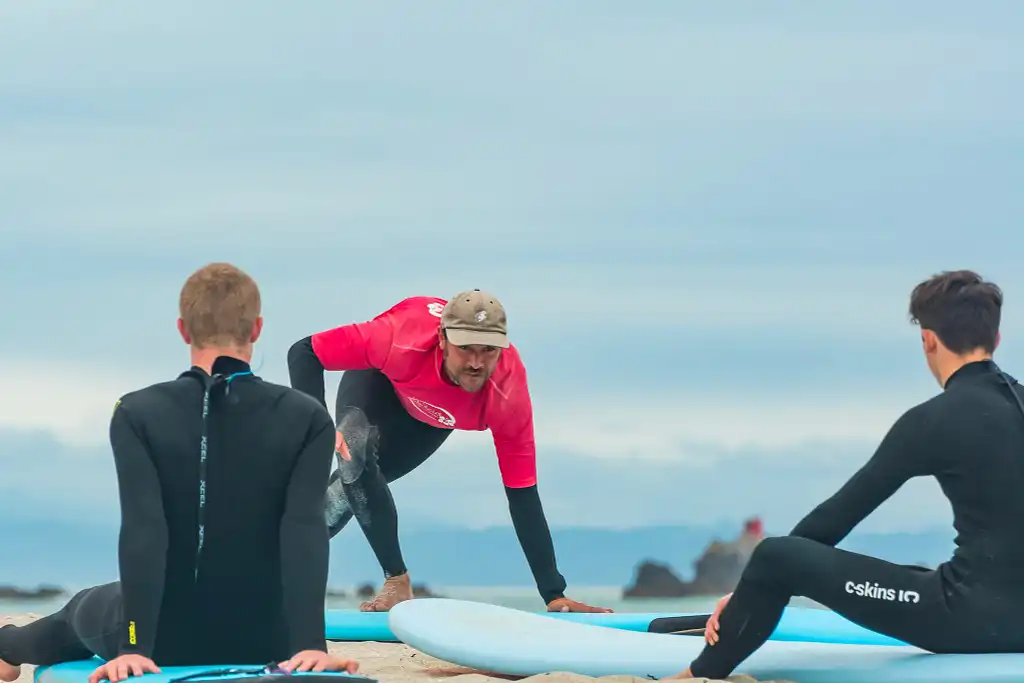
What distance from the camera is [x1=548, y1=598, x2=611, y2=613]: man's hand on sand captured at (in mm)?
5988

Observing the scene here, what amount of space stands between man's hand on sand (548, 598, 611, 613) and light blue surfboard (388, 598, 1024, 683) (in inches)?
33.0

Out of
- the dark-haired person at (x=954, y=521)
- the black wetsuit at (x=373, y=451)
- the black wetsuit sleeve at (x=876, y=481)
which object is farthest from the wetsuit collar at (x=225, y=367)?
the black wetsuit at (x=373, y=451)

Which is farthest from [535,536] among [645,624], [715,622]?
[715,622]

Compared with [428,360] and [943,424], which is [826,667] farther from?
[428,360]

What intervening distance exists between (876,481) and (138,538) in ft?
6.48

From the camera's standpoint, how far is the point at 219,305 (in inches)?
130

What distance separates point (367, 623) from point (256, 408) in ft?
10.6

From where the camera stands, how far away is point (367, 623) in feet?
20.9

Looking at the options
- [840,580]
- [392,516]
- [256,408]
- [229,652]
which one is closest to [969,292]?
[840,580]

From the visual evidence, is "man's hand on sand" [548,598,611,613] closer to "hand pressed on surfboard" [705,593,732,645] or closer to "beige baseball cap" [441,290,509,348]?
"beige baseball cap" [441,290,509,348]

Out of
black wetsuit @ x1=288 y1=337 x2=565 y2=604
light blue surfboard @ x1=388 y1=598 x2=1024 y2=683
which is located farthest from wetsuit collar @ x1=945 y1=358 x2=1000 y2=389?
black wetsuit @ x1=288 y1=337 x2=565 y2=604

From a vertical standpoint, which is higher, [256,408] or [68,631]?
[256,408]

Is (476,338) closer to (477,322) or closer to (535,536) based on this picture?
(477,322)

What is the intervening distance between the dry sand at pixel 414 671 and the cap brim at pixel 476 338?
4.19ft
